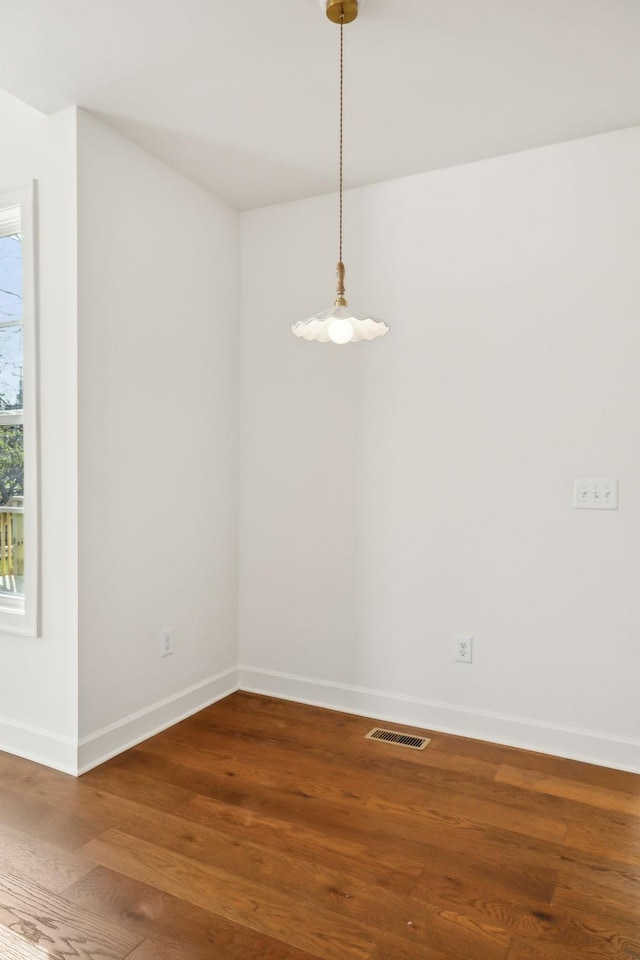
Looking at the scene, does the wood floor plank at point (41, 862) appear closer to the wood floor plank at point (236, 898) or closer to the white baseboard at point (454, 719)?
the wood floor plank at point (236, 898)

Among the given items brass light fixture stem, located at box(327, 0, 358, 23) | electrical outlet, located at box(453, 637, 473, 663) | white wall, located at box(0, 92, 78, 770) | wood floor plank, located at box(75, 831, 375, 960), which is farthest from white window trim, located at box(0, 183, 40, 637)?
electrical outlet, located at box(453, 637, 473, 663)

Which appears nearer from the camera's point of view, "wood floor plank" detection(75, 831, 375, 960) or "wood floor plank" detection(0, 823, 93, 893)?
"wood floor plank" detection(75, 831, 375, 960)

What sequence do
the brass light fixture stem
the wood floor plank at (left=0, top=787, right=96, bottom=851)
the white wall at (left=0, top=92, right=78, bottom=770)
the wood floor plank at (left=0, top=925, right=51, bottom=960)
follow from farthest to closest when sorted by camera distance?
the white wall at (left=0, top=92, right=78, bottom=770)
the wood floor plank at (left=0, top=787, right=96, bottom=851)
the brass light fixture stem
the wood floor plank at (left=0, top=925, right=51, bottom=960)

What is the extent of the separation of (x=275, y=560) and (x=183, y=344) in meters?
1.18

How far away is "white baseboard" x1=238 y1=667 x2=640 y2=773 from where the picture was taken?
8.59 ft

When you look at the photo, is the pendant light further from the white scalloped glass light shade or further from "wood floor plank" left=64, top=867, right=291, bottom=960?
"wood floor plank" left=64, top=867, right=291, bottom=960

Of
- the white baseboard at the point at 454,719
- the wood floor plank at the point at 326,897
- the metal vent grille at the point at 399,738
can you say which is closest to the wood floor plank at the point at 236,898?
the wood floor plank at the point at 326,897

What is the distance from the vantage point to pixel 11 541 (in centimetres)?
274

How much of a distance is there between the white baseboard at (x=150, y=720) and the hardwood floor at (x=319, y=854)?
0.22 feet

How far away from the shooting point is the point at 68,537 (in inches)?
99.1

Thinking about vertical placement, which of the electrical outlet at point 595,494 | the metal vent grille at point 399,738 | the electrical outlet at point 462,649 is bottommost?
the metal vent grille at point 399,738

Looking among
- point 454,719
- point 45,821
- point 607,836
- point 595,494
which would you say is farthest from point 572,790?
point 45,821

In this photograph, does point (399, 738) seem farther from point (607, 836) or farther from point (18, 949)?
point (18, 949)

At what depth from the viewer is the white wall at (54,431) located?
8.21ft
